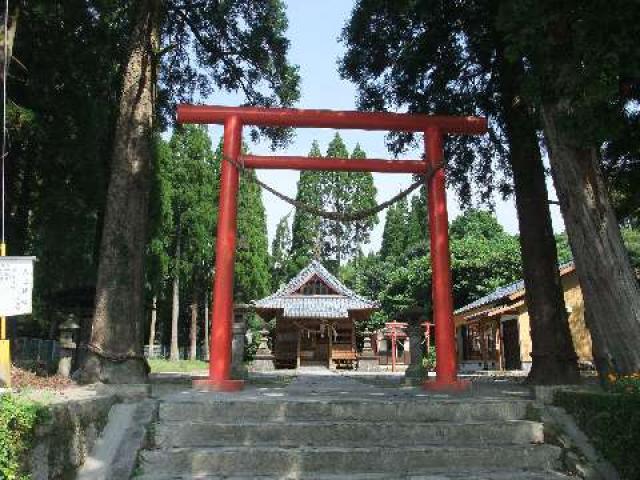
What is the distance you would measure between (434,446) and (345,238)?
41565 millimetres

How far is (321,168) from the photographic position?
8.16 metres

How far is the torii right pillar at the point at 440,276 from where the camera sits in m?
7.08

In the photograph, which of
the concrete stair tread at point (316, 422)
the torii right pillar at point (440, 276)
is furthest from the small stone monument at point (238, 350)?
the concrete stair tread at point (316, 422)

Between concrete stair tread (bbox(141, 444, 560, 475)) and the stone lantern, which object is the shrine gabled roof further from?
concrete stair tread (bbox(141, 444, 560, 475))

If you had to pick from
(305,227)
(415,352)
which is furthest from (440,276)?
(305,227)

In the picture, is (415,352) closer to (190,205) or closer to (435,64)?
(435,64)

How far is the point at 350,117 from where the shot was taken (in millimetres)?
7723

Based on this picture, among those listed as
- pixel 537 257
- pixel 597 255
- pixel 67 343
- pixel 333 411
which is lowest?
pixel 333 411

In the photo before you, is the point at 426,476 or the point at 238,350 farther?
the point at 238,350

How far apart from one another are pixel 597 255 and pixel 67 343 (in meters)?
9.01

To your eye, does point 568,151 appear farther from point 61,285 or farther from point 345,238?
point 345,238

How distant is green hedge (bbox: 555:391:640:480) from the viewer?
3801 mm

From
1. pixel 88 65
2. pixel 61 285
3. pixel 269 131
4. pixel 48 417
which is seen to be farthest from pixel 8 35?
pixel 61 285

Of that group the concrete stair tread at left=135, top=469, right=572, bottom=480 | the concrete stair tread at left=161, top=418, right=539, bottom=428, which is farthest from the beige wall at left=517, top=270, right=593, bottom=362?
the concrete stair tread at left=135, top=469, right=572, bottom=480
